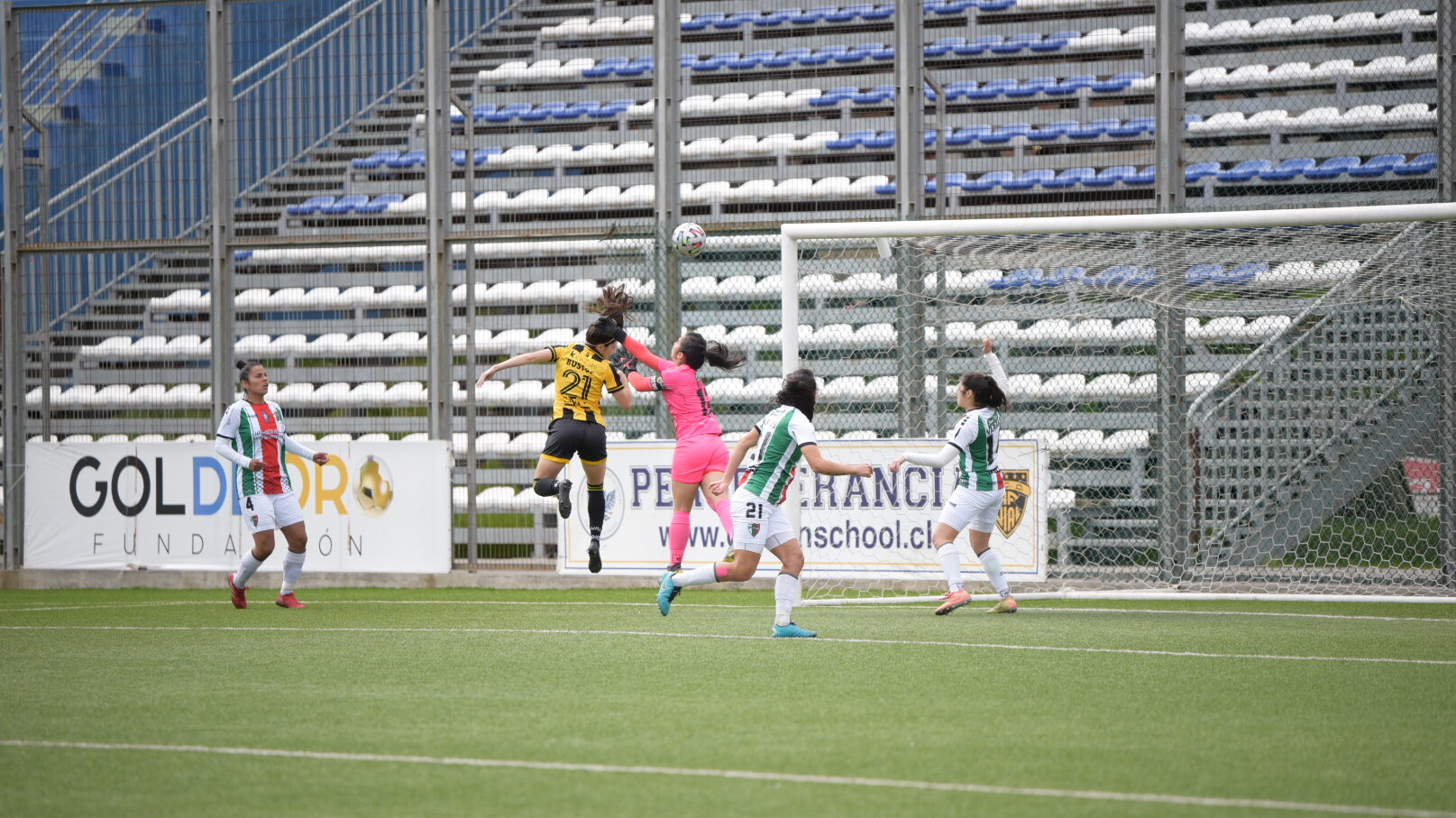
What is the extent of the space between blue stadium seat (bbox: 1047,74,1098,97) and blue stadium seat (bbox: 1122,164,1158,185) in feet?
4.66

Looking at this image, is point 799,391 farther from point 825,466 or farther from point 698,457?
point 698,457

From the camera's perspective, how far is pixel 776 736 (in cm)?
531

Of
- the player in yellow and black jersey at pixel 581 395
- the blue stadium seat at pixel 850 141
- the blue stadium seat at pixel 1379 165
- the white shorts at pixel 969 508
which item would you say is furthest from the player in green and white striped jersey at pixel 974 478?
the blue stadium seat at pixel 1379 165

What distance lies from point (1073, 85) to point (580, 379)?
7.57 metres

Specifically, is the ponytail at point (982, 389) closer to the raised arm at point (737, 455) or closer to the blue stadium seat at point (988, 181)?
the raised arm at point (737, 455)

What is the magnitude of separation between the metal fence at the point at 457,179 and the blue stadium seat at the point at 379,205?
0.66 metres

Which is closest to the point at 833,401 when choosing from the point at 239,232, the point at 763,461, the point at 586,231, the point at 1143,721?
the point at 586,231

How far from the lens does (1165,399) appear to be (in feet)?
41.8

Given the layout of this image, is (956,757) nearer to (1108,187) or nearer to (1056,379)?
(1056,379)

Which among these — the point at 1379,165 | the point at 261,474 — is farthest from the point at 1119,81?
the point at 261,474

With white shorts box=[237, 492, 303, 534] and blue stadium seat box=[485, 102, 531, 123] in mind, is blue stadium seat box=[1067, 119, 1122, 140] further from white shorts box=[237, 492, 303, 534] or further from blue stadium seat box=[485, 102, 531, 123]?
white shorts box=[237, 492, 303, 534]

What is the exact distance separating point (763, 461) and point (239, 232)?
8.93m

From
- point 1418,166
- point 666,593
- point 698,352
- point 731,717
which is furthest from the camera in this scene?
point 1418,166

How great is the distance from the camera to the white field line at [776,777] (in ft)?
13.9
